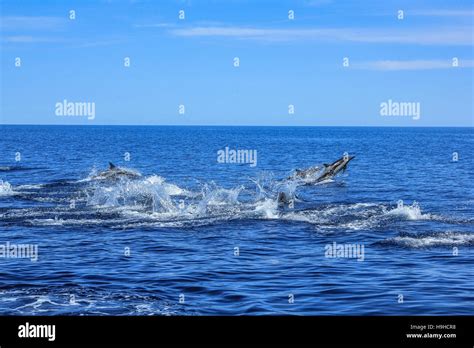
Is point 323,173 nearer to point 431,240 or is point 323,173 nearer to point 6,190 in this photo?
point 6,190

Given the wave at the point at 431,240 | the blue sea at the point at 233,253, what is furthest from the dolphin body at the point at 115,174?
the wave at the point at 431,240

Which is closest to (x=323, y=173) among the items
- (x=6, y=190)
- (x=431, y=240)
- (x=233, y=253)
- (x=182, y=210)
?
(x=182, y=210)

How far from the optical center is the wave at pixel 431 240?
25969 millimetres

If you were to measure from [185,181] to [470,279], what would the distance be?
43.8 metres

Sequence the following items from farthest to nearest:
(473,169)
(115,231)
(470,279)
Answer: (473,169), (115,231), (470,279)

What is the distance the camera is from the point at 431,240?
2698 centimetres

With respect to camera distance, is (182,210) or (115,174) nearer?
(182,210)

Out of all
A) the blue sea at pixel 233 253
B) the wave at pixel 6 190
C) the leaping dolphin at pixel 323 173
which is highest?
the leaping dolphin at pixel 323 173

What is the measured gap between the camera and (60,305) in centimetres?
1658

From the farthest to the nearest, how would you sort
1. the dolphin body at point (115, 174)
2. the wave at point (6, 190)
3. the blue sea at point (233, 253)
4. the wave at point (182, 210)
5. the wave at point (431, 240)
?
the dolphin body at point (115, 174) < the wave at point (6, 190) < the wave at point (182, 210) < the wave at point (431, 240) < the blue sea at point (233, 253)

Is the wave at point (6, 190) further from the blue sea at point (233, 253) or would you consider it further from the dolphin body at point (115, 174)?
the dolphin body at point (115, 174)
